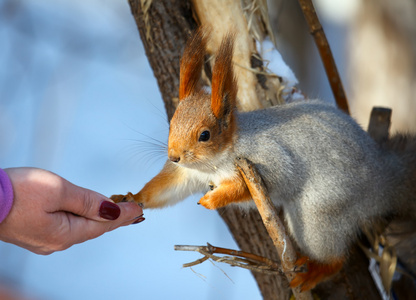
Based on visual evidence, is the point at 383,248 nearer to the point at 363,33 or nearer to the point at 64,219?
the point at 64,219

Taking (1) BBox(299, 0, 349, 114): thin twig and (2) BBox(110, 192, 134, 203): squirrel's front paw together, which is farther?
Result: (1) BBox(299, 0, 349, 114): thin twig

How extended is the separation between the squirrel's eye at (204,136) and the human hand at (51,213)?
10.3 inches

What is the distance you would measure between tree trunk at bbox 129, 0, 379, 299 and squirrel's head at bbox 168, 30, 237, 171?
40 centimetres

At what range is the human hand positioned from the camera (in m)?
1.15

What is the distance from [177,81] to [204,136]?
0.52 metres

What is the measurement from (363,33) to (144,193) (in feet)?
7.21

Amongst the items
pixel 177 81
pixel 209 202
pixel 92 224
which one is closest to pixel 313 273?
pixel 209 202

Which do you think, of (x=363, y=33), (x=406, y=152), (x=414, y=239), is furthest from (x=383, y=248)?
(x=363, y=33)

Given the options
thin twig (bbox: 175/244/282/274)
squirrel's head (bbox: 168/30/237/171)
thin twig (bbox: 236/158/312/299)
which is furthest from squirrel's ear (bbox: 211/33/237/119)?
thin twig (bbox: 175/244/282/274)

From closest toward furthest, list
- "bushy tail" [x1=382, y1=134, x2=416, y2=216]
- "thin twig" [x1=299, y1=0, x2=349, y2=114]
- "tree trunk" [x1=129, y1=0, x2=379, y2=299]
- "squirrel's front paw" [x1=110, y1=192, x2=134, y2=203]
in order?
"squirrel's front paw" [x1=110, y1=192, x2=134, y2=203] < "bushy tail" [x1=382, y1=134, x2=416, y2=216] < "tree trunk" [x1=129, y1=0, x2=379, y2=299] < "thin twig" [x1=299, y1=0, x2=349, y2=114]

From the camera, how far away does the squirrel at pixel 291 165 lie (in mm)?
1216

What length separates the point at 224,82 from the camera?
47.0 inches

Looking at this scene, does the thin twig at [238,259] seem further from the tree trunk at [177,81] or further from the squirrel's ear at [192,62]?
the squirrel's ear at [192,62]

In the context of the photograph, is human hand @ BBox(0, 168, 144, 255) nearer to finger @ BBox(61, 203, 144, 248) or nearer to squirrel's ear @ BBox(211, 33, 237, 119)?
finger @ BBox(61, 203, 144, 248)
